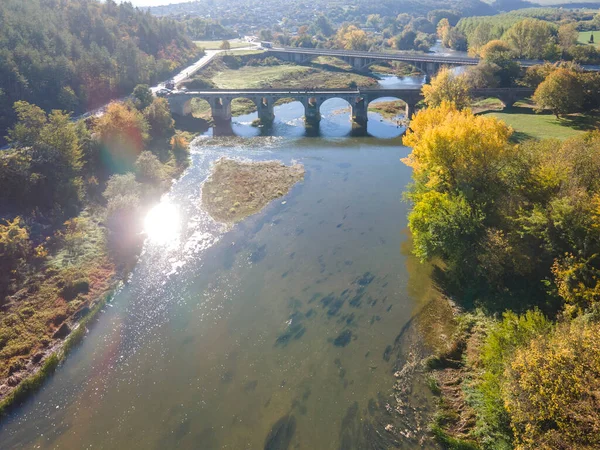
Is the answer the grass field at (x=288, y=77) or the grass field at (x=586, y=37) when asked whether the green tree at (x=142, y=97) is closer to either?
the grass field at (x=288, y=77)

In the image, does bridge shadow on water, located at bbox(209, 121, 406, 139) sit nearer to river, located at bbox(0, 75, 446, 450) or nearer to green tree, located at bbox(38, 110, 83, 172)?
river, located at bbox(0, 75, 446, 450)

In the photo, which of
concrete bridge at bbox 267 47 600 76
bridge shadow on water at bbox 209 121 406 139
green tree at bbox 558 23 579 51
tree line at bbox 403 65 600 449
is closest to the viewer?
tree line at bbox 403 65 600 449

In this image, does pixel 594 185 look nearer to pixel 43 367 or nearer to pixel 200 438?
pixel 200 438

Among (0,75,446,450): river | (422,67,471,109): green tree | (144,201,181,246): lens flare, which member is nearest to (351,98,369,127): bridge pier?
(422,67,471,109): green tree

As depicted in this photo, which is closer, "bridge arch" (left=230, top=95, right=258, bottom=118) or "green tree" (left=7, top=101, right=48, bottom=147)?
"green tree" (left=7, top=101, right=48, bottom=147)

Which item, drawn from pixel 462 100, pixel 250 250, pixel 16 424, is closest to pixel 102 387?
pixel 16 424

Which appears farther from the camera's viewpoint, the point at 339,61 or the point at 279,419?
the point at 339,61
